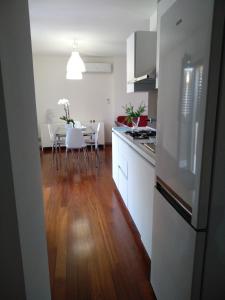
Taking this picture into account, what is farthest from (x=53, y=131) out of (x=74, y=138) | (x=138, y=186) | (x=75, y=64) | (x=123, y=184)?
(x=138, y=186)

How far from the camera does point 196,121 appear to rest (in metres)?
0.89

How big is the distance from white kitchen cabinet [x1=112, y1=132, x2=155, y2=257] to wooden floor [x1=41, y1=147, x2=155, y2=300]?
0.69 feet

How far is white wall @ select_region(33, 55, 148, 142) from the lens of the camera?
18.5 ft

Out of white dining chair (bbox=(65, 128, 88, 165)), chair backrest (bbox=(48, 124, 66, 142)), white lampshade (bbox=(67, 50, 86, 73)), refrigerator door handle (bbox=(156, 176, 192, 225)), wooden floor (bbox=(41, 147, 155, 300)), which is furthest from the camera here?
chair backrest (bbox=(48, 124, 66, 142))

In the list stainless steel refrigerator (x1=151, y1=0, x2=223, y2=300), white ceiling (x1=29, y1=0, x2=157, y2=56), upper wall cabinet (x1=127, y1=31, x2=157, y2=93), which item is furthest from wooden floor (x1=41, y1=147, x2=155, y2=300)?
white ceiling (x1=29, y1=0, x2=157, y2=56)

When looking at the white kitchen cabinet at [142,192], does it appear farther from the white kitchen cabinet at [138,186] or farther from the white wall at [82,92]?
the white wall at [82,92]

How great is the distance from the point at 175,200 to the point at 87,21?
110 inches

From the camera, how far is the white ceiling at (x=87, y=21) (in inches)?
94.3

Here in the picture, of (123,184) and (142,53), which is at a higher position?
(142,53)

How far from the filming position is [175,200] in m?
1.11

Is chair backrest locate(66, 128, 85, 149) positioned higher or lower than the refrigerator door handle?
lower

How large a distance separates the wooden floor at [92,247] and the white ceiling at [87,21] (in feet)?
7.56

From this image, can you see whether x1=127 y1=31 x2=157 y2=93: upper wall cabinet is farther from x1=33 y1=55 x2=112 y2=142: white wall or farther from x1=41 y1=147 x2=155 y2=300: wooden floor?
x1=33 y1=55 x2=112 y2=142: white wall

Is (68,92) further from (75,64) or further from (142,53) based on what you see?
(142,53)
